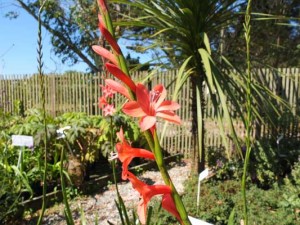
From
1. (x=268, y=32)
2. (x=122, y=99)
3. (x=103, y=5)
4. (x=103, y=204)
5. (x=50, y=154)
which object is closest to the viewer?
(x=103, y=5)

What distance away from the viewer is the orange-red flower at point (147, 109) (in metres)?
0.37

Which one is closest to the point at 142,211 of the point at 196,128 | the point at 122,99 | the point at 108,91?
the point at 108,91

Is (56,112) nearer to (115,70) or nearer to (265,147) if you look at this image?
(265,147)

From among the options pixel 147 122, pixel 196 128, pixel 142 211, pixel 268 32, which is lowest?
pixel 196 128

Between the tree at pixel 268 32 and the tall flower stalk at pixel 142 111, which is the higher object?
the tree at pixel 268 32

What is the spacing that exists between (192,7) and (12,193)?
260 cm

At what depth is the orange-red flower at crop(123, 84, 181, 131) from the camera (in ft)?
1.21

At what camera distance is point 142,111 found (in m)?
0.38

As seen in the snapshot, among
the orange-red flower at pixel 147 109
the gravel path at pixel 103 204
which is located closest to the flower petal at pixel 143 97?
the orange-red flower at pixel 147 109

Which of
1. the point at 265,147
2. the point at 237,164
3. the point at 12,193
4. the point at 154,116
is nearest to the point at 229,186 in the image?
the point at 237,164

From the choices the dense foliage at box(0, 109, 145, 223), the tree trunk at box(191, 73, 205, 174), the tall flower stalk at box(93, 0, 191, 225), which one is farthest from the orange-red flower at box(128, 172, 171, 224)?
the dense foliage at box(0, 109, 145, 223)

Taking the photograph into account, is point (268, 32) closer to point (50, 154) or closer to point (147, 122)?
point (50, 154)

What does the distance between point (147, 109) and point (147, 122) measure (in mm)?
33

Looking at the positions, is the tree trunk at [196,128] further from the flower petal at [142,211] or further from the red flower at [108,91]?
the flower petal at [142,211]
